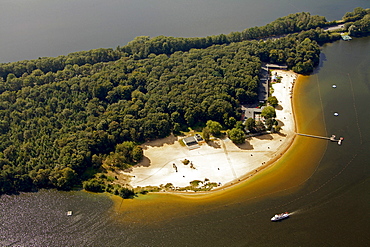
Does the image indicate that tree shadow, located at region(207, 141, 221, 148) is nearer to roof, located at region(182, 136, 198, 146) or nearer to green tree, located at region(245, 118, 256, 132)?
roof, located at region(182, 136, 198, 146)

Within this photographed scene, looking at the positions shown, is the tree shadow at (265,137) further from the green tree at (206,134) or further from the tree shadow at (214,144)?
the green tree at (206,134)

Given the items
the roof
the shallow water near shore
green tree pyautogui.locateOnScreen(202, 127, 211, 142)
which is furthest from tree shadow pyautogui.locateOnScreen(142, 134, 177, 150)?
the shallow water near shore

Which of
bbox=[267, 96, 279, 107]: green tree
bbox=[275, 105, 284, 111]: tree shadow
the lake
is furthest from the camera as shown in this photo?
bbox=[275, 105, 284, 111]: tree shadow

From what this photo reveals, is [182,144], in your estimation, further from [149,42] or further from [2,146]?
[149,42]

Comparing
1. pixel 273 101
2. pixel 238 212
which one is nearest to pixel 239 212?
pixel 238 212

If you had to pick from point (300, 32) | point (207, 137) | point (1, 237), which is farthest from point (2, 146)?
point (300, 32)
